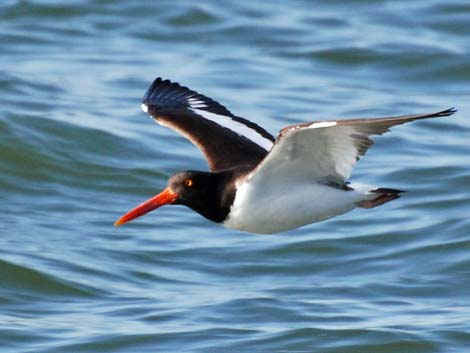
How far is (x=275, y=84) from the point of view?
52.8ft

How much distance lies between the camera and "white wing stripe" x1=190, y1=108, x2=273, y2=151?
32.4ft

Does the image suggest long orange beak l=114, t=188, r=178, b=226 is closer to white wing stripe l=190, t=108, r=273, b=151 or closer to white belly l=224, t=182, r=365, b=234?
white belly l=224, t=182, r=365, b=234

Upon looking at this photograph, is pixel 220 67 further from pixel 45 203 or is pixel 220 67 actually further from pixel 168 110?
pixel 168 110

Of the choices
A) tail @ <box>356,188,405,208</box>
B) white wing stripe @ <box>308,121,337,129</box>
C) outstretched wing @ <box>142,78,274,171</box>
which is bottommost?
white wing stripe @ <box>308,121,337,129</box>

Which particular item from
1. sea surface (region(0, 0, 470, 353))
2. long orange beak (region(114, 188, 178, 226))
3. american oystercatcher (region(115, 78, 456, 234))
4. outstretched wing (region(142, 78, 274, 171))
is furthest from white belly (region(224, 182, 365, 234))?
sea surface (region(0, 0, 470, 353))

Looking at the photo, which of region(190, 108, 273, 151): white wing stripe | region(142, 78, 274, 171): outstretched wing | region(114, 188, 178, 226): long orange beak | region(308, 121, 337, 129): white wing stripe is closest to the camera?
region(308, 121, 337, 129): white wing stripe

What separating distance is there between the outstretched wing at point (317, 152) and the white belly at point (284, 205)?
76mm

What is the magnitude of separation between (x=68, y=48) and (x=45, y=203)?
179 inches

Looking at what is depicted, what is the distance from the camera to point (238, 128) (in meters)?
10.0

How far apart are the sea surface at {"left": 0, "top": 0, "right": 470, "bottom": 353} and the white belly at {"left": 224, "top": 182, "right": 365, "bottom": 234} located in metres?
1.83

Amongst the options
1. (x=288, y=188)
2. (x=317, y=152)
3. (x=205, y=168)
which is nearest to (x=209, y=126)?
(x=288, y=188)

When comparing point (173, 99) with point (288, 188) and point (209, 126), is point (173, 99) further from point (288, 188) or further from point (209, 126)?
point (288, 188)

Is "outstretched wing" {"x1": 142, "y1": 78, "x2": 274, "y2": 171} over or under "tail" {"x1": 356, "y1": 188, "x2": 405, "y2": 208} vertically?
over

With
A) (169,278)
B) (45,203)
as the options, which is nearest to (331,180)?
(169,278)
